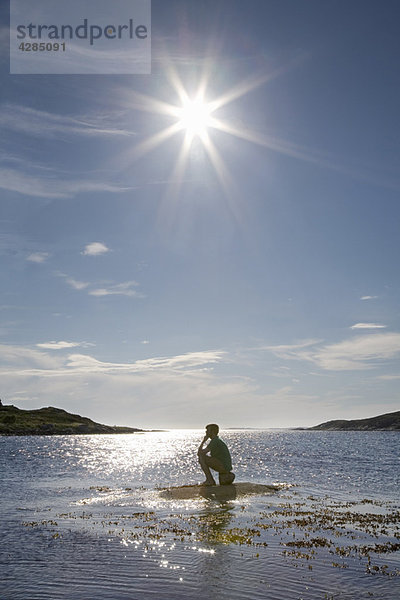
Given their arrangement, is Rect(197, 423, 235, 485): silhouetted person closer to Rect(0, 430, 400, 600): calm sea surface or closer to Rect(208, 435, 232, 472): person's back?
Rect(208, 435, 232, 472): person's back

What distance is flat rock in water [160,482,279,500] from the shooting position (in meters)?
28.4

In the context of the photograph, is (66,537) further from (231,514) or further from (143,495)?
(143,495)

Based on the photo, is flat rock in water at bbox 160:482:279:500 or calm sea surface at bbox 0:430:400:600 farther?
flat rock in water at bbox 160:482:279:500

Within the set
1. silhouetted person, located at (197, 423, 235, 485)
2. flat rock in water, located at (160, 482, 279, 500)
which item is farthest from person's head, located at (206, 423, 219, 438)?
flat rock in water, located at (160, 482, 279, 500)

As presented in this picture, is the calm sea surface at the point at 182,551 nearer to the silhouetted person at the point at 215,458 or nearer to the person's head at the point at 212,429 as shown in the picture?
the silhouetted person at the point at 215,458

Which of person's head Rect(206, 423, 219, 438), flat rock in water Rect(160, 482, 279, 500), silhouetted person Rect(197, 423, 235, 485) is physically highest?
person's head Rect(206, 423, 219, 438)

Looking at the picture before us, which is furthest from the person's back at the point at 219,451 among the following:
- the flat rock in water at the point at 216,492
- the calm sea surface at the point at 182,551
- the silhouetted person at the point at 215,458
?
the calm sea surface at the point at 182,551

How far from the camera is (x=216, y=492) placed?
2923cm

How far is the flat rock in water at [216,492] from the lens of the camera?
2839 cm

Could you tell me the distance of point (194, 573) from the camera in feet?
44.6

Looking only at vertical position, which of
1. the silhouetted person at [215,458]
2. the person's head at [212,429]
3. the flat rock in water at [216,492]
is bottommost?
the flat rock in water at [216,492]

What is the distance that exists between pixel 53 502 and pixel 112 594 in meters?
18.9

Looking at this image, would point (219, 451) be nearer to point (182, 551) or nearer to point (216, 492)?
point (216, 492)

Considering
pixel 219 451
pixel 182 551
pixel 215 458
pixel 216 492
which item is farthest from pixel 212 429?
pixel 182 551
